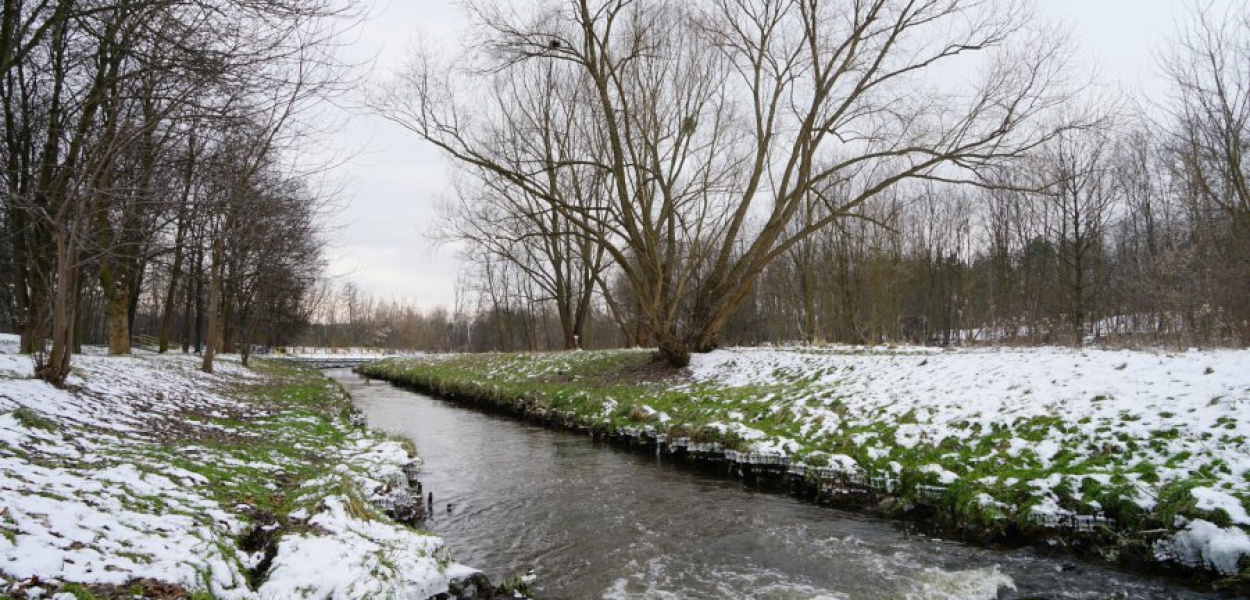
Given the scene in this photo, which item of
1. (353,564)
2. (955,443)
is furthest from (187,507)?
(955,443)

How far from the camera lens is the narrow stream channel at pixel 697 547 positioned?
5391mm

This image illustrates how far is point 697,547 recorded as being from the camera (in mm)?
6570

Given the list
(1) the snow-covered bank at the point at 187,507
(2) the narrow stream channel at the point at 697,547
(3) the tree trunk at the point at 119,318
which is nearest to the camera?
(1) the snow-covered bank at the point at 187,507

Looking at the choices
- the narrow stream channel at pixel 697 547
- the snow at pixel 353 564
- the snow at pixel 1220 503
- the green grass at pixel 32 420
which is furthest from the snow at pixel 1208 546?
the green grass at pixel 32 420

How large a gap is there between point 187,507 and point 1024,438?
8929 millimetres

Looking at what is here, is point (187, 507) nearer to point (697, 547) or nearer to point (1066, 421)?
point (697, 547)

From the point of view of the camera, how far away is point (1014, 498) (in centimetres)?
668

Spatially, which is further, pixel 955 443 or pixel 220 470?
pixel 955 443

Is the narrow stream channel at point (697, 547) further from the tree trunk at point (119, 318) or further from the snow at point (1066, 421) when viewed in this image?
the tree trunk at point (119, 318)

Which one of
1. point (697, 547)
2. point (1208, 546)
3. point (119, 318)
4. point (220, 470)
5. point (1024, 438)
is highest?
point (119, 318)

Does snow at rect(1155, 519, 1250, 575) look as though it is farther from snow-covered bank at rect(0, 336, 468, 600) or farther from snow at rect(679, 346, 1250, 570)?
snow-covered bank at rect(0, 336, 468, 600)

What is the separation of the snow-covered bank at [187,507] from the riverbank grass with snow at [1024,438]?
5616 millimetres

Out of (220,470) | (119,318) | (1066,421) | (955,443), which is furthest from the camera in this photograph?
(119,318)

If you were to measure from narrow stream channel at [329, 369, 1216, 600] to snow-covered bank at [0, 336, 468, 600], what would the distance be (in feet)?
3.59
